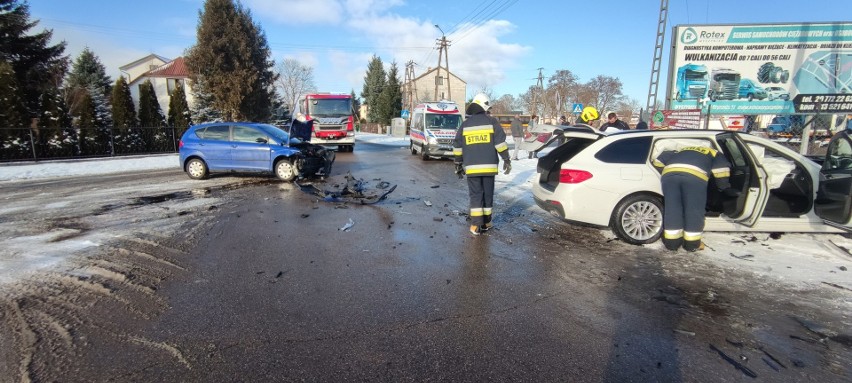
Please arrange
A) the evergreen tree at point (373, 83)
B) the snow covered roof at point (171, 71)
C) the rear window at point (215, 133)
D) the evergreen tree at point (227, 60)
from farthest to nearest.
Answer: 1. the evergreen tree at point (373, 83)
2. the snow covered roof at point (171, 71)
3. the evergreen tree at point (227, 60)
4. the rear window at point (215, 133)

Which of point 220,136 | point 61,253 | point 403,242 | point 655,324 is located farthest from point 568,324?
point 220,136

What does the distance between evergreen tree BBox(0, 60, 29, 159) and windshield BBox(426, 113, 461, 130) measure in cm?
1521

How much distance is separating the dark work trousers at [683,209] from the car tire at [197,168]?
421 inches

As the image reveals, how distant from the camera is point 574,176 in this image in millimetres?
5242

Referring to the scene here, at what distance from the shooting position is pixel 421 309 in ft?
11.0

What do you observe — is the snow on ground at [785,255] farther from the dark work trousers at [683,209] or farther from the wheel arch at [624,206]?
the dark work trousers at [683,209]

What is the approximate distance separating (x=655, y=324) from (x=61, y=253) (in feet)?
20.2

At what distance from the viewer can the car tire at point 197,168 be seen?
1090 cm

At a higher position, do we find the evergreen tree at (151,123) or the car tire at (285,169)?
the evergreen tree at (151,123)

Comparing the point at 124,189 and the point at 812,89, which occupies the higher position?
the point at 812,89

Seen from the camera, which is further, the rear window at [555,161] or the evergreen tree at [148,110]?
the evergreen tree at [148,110]

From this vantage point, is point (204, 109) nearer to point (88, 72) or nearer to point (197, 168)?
point (197, 168)

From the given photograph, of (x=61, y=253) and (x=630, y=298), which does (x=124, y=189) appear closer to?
(x=61, y=253)

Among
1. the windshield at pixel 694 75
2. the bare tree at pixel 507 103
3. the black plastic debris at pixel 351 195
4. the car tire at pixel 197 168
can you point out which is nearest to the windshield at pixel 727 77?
the windshield at pixel 694 75
